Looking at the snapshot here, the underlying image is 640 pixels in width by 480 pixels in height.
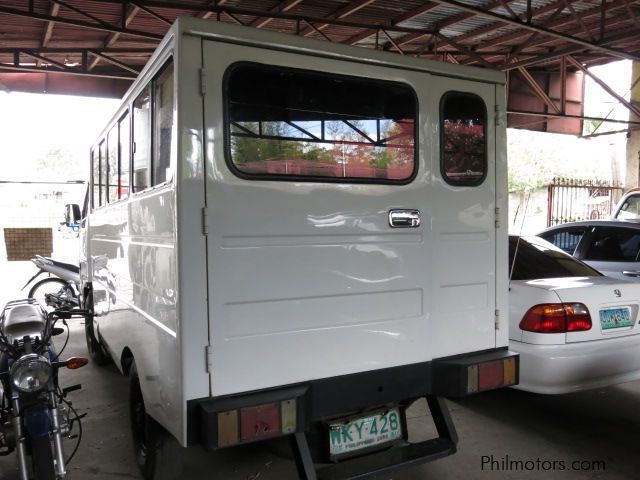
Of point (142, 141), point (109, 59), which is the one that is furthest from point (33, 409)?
point (109, 59)

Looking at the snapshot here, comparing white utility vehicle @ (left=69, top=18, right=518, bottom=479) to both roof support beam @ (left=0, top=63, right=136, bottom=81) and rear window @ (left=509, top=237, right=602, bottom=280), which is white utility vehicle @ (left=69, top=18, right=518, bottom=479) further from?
roof support beam @ (left=0, top=63, right=136, bottom=81)

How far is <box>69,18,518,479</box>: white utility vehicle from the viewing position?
2375 mm

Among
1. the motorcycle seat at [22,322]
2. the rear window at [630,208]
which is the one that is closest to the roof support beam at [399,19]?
the rear window at [630,208]

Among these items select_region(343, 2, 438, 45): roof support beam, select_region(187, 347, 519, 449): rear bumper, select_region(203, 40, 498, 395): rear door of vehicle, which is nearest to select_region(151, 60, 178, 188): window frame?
select_region(203, 40, 498, 395): rear door of vehicle

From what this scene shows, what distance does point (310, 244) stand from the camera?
103 inches

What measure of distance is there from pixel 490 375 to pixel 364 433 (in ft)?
2.69

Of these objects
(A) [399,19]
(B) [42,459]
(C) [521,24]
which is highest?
(A) [399,19]

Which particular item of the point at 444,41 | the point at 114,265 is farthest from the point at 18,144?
the point at 114,265

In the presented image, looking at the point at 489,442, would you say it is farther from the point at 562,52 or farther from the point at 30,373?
the point at 562,52

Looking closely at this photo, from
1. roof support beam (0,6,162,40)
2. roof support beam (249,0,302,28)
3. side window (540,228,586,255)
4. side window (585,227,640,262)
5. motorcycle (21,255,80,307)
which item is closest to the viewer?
side window (585,227,640,262)

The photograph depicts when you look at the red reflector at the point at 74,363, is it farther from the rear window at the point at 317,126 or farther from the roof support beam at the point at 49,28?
the roof support beam at the point at 49,28

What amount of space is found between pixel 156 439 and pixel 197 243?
4.59 feet

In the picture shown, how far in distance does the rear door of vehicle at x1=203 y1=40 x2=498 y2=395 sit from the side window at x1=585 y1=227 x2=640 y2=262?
3.63m

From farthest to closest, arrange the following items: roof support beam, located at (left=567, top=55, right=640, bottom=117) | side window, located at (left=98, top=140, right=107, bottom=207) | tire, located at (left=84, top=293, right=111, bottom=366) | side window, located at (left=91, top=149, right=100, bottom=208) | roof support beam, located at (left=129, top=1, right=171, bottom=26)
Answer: roof support beam, located at (left=567, top=55, right=640, bottom=117) < roof support beam, located at (left=129, top=1, right=171, bottom=26) < tire, located at (left=84, top=293, right=111, bottom=366) < side window, located at (left=91, top=149, right=100, bottom=208) < side window, located at (left=98, top=140, right=107, bottom=207)
